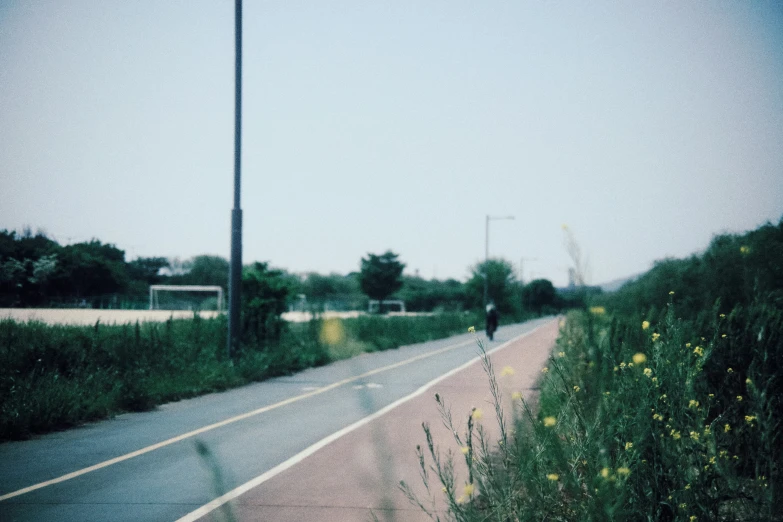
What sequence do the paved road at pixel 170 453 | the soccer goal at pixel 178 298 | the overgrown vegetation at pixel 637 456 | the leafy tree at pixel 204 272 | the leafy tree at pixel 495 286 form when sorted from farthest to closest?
the leafy tree at pixel 204 272, the leafy tree at pixel 495 286, the soccer goal at pixel 178 298, the paved road at pixel 170 453, the overgrown vegetation at pixel 637 456

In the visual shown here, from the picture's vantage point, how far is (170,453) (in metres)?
Answer: 6.73

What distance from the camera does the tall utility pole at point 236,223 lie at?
13.3 meters

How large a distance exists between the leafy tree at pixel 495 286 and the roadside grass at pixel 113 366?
143 ft

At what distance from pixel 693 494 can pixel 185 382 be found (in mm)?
A: 10478

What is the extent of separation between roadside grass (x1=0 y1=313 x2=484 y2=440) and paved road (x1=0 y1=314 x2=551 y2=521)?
0.39 m

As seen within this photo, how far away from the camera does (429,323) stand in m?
35.5

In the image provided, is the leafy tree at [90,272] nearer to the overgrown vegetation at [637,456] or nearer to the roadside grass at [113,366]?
the roadside grass at [113,366]

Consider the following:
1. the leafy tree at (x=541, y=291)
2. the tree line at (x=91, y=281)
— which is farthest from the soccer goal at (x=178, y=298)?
the leafy tree at (x=541, y=291)

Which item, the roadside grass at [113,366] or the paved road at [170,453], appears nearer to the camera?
the paved road at [170,453]

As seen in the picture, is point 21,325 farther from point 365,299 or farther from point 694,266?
point 365,299

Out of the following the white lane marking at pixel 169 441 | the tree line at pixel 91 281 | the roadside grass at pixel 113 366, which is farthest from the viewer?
the tree line at pixel 91 281

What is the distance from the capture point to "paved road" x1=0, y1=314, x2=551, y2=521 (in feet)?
16.2

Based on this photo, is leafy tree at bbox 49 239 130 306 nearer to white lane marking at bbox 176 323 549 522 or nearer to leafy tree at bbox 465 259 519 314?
white lane marking at bbox 176 323 549 522

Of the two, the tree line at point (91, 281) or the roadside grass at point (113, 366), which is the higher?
the tree line at point (91, 281)
